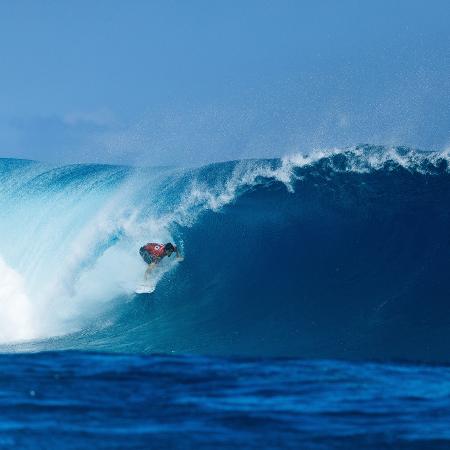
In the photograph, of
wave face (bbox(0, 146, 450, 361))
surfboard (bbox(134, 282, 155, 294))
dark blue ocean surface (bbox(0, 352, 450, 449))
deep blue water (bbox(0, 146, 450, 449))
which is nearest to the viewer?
dark blue ocean surface (bbox(0, 352, 450, 449))

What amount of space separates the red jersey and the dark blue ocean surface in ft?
18.4

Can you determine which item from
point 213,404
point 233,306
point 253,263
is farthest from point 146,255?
point 213,404

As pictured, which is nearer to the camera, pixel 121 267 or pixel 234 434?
pixel 234 434

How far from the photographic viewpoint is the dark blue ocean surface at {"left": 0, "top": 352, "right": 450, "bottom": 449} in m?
5.45

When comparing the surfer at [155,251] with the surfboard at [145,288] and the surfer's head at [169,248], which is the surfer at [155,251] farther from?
the surfboard at [145,288]

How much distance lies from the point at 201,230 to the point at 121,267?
1938mm

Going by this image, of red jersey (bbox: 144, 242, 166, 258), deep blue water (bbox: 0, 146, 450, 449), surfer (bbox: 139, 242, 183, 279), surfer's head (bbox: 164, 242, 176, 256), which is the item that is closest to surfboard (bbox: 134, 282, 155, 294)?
deep blue water (bbox: 0, 146, 450, 449)

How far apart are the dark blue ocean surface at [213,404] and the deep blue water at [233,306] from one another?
24mm

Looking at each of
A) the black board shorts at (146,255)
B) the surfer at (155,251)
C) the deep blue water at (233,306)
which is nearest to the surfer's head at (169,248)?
the surfer at (155,251)

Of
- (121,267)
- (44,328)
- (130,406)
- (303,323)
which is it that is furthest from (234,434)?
(121,267)

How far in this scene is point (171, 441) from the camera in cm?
539

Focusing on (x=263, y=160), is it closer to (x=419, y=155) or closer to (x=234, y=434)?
(x=419, y=155)

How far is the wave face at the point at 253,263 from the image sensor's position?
11.7 meters

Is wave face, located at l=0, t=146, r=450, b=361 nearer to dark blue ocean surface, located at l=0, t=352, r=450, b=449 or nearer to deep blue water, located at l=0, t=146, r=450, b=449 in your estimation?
deep blue water, located at l=0, t=146, r=450, b=449
